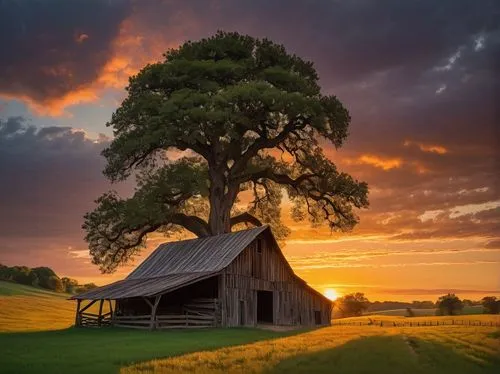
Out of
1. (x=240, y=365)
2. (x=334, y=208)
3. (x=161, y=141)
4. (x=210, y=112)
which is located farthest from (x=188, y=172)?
(x=240, y=365)

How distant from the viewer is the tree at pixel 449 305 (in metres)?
96.4

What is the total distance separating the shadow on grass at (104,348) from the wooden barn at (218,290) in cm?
330

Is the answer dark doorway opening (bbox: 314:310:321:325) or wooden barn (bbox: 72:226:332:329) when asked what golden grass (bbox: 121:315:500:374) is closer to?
wooden barn (bbox: 72:226:332:329)

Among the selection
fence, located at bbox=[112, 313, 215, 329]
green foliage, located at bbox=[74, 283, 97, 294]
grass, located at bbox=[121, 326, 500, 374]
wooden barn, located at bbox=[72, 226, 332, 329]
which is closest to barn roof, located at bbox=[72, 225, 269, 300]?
wooden barn, located at bbox=[72, 226, 332, 329]

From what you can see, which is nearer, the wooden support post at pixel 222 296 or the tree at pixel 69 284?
the wooden support post at pixel 222 296

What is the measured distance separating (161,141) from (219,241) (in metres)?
11.0

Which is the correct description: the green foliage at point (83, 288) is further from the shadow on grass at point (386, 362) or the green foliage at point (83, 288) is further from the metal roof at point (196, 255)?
the shadow on grass at point (386, 362)

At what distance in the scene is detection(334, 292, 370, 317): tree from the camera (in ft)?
348

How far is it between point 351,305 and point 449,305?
16.7 metres

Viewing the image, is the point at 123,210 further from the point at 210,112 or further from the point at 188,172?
the point at 210,112

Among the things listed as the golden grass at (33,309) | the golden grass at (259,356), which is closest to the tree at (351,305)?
the golden grass at (33,309)

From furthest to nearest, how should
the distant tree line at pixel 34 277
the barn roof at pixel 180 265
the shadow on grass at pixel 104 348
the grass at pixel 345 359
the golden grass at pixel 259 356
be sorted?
1. the distant tree line at pixel 34 277
2. the barn roof at pixel 180 265
3. the shadow on grass at pixel 104 348
4. the golden grass at pixel 259 356
5. the grass at pixel 345 359

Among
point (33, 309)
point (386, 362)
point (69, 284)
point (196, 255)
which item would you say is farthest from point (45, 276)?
point (386, 362)

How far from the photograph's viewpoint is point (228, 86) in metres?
52.6
